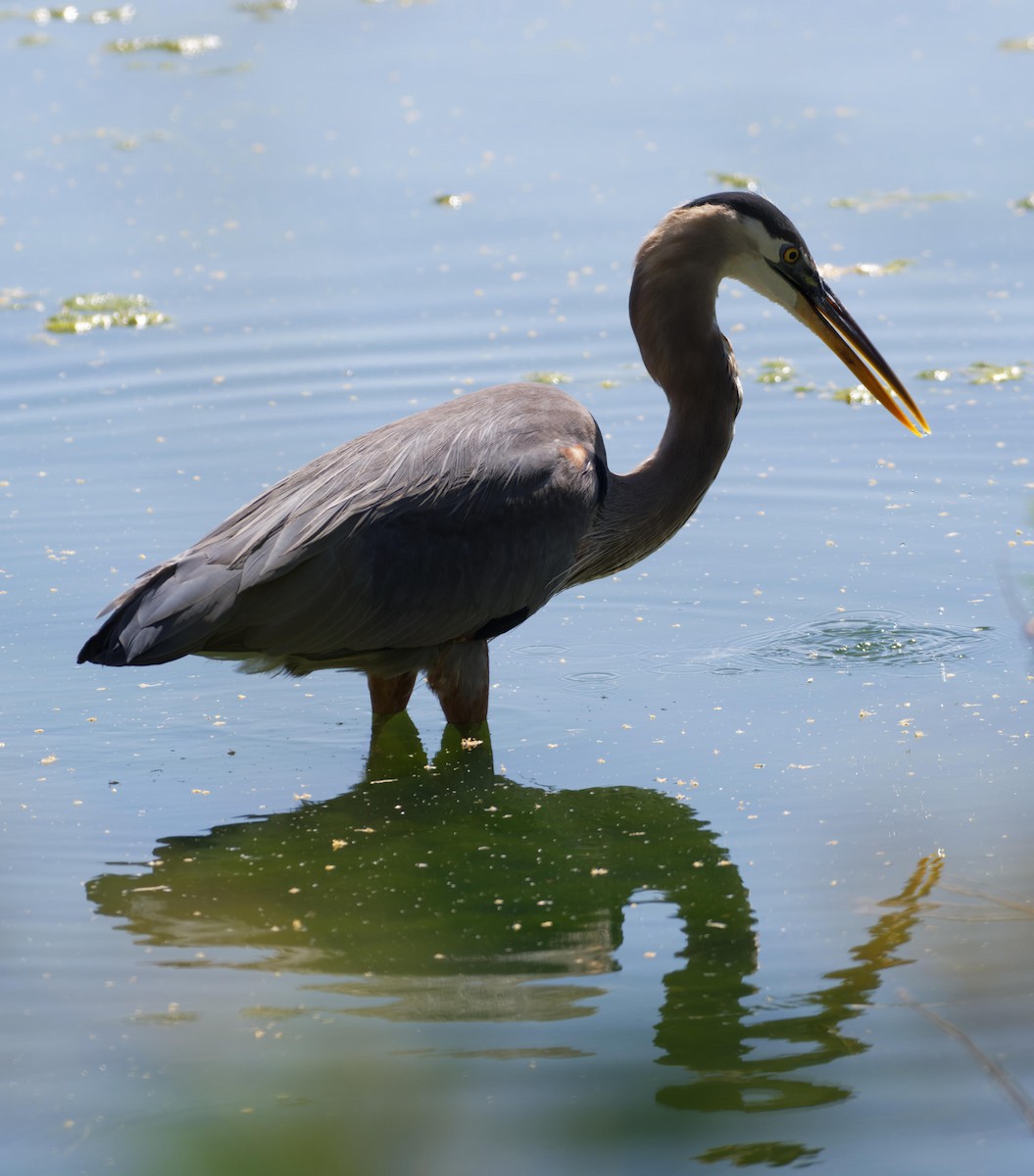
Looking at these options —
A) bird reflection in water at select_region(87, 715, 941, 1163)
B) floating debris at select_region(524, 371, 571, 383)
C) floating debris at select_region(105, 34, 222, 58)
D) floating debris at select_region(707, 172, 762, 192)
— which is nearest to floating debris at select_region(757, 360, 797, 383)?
floating debris at select_region(524, 371, 571, 383)

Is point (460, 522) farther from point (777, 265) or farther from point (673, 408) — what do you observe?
point (777, 265)

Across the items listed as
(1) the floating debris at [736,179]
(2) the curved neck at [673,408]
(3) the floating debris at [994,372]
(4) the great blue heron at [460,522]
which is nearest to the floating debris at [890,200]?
(1) the floating debris at [736,179]

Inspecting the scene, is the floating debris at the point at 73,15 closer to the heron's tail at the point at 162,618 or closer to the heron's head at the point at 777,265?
the heron's head at the point at 777,265

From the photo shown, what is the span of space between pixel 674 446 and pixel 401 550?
1125 millimetres

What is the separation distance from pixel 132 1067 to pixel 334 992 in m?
0.57

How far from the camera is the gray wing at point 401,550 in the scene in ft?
18.7

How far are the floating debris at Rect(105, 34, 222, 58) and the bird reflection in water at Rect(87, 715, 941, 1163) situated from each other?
1086 cm

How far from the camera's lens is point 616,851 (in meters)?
5.30

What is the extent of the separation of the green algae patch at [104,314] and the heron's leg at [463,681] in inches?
201

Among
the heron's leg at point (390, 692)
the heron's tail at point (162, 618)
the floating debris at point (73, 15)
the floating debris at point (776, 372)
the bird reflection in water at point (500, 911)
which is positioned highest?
the floating debris at point (73, 15)

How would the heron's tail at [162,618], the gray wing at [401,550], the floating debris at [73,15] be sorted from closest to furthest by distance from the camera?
the heron's tail at [162,618], the gray wing at [401,550], the floating debris at [73,15]

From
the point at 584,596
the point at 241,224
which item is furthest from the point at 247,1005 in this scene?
the point at 241,224

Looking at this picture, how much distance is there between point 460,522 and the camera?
5.86 metres

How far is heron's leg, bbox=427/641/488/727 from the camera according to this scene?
5988 mm
